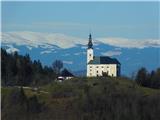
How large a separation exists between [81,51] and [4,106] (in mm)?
52138

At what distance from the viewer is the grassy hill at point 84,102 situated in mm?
40812

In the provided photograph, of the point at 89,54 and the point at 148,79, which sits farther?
the point at 89,54

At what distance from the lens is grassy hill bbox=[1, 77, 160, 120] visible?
40.8 meters

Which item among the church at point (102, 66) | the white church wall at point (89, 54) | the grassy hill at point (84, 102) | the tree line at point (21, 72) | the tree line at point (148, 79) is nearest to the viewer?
the grassy hill at point (84, 102)

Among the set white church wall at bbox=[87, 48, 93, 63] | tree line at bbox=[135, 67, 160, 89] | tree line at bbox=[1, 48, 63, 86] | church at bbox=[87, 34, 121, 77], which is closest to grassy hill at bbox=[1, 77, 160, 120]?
tree line at bbox=[135, 67, 160, 89]

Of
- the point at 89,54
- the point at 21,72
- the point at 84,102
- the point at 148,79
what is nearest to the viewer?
the point at 84,102

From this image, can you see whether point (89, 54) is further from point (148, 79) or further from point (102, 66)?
point (148, 79)

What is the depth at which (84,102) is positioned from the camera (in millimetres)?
44406

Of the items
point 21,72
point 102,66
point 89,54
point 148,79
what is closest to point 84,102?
point 148,79

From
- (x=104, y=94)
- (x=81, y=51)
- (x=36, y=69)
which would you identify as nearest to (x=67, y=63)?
(x=81, y=51)

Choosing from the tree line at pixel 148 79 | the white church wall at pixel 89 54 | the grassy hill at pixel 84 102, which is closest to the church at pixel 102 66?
the white church wall at pixel 89 54

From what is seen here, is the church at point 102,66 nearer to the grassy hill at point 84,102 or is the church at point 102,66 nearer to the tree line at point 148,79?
the tree line at point 148,79

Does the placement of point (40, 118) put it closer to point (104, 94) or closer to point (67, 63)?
point (104, 94)

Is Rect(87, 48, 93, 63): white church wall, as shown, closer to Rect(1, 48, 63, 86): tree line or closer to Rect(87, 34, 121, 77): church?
Rect(87, 34, 121, 77): church
